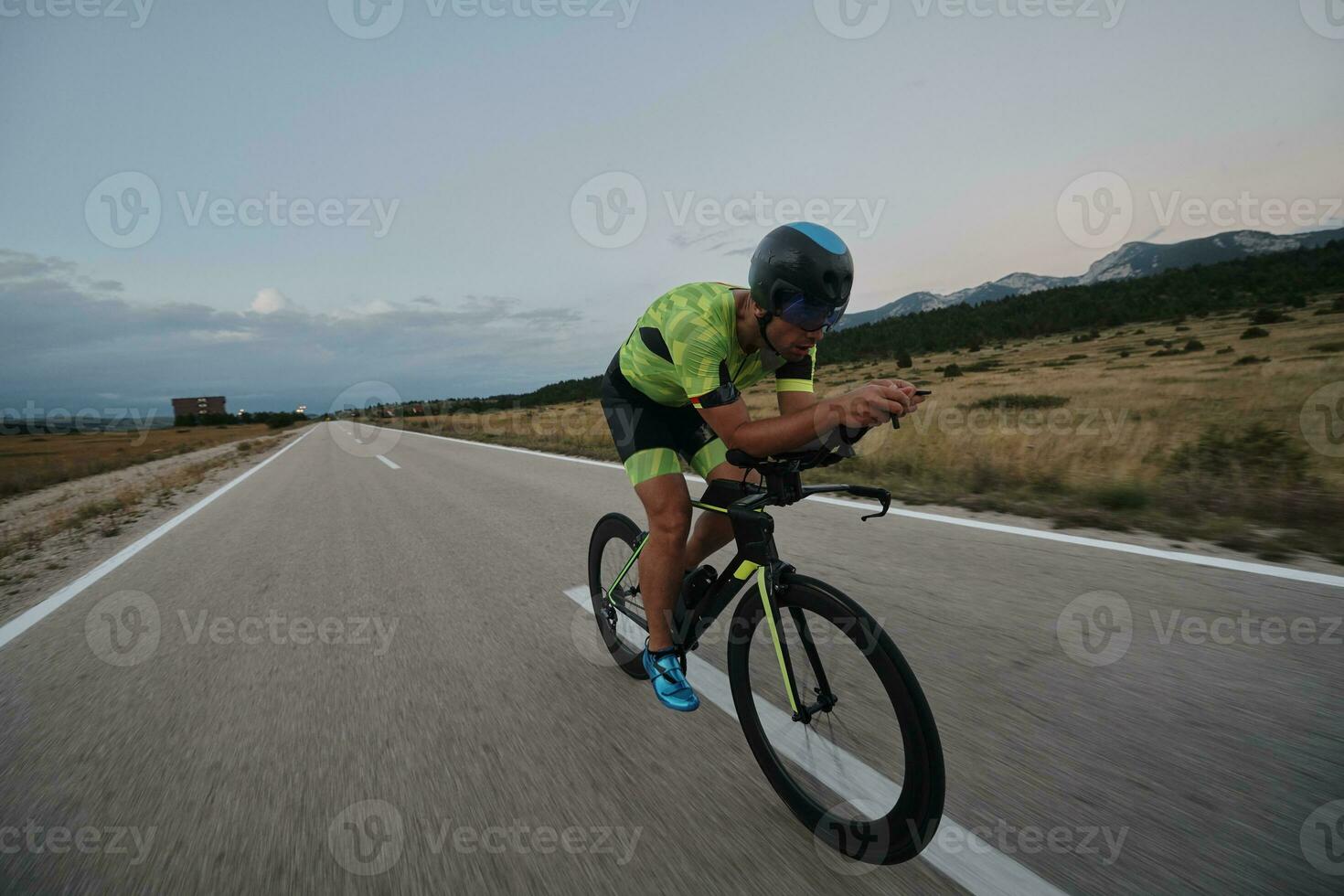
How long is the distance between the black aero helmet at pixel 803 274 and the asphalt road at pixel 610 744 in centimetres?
159

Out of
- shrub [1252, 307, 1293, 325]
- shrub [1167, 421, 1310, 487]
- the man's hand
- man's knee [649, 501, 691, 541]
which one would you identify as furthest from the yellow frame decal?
shrub [1252, 307, 1293, 325]

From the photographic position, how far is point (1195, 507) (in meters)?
5.06

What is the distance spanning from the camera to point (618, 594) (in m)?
3.28

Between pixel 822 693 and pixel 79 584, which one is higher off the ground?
pixel 822 693

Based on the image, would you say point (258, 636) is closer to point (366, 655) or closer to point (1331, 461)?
point (366, 655)

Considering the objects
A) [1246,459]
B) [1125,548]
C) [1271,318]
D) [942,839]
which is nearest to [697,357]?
[942,839]

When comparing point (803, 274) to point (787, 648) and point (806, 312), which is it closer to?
point (806, 312)

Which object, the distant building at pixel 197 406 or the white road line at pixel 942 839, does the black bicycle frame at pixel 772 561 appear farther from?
the distant building at pixel 197 406

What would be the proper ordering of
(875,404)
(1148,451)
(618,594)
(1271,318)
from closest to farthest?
1. (875,404)
2. (618,594)
3. (1148,451)
4. (1271,318)

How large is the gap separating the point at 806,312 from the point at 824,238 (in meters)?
0.24

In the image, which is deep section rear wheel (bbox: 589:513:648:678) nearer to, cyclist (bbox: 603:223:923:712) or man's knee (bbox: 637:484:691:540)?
cyclist (bbox: 603:223:923:712)

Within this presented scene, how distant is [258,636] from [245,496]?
26.8 ft

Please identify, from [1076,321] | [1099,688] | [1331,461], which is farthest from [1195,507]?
[1076,321]

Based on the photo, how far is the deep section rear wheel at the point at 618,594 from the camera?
3.06 meters
